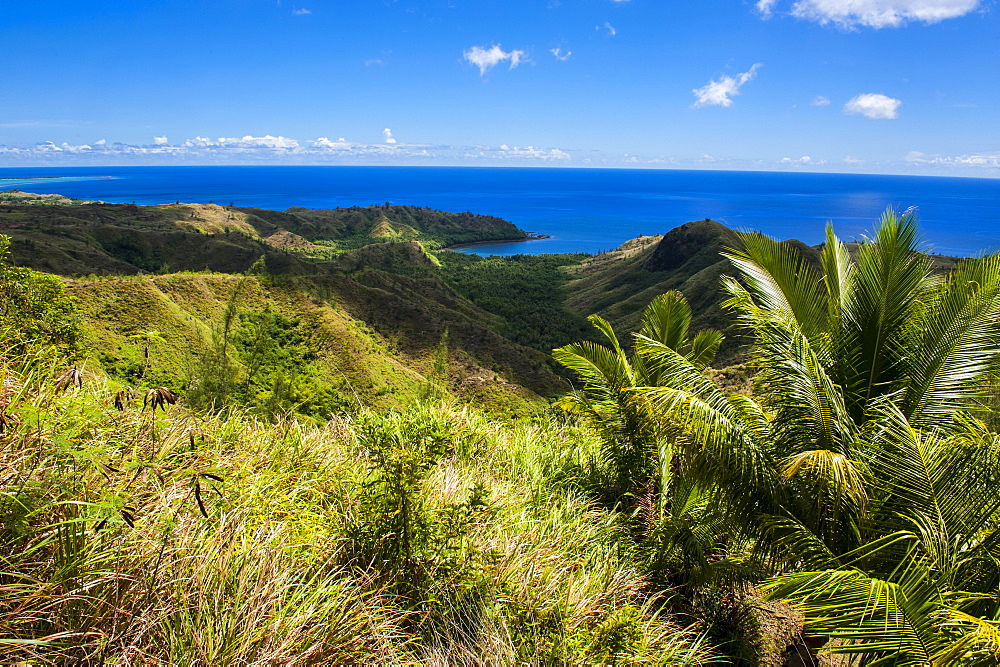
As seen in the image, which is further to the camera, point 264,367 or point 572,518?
point 264,367

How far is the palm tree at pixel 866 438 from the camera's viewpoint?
13.2 feet

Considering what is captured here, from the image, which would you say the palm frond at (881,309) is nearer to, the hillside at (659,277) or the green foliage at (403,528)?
the green foliage at (403,528)

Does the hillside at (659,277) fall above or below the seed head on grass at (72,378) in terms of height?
below

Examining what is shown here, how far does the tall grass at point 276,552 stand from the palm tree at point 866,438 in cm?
157

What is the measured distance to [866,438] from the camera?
18.3ft

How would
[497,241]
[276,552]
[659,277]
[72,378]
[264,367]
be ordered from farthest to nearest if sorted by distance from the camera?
[497,241]
[659,277]
[264,367]
[276,552]
[72,378]

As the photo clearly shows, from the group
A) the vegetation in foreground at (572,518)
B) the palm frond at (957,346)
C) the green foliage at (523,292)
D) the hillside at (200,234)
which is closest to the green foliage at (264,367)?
the vegetation in foreground at (572,518)

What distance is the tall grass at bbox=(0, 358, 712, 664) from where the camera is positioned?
2814 millimetres

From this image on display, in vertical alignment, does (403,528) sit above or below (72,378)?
below

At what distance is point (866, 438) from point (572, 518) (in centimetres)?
346

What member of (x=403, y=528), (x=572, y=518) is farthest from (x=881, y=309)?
(x=403, y=528)

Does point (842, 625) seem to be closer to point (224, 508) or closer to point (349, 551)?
point (349, 551)

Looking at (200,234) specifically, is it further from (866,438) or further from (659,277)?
(866,438)

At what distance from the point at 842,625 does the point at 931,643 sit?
0.65m
